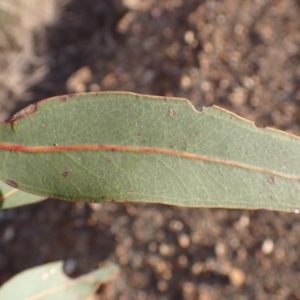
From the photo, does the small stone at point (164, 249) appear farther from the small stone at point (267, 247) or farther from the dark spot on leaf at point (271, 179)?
the dark spot on leaf at point (271, 179)

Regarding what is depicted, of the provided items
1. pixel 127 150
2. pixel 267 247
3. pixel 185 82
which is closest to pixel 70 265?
pixel 267 247

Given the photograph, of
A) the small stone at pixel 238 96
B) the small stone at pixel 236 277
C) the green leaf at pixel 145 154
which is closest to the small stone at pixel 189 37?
the small stone at pixel 238 96

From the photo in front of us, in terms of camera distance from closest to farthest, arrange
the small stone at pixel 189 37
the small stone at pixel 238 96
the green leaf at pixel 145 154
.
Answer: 1. the green leaf at pixel 145 154
2. the small stone at pixel 238 96
3. the small stone at pixel 189 37

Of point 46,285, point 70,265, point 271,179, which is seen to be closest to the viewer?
point 271,179

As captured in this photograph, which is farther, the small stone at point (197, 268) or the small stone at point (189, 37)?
the small stone at point (189, 37)

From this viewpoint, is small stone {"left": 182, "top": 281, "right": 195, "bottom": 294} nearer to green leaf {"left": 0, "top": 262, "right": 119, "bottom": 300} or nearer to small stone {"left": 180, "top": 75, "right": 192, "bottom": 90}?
green leaf {"left": 0, "top": 262, "right": 119, "bottom": 300}

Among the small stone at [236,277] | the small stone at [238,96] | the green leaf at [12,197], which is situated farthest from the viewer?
the small stone at [238,96]

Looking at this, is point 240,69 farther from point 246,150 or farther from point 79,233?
point 246,150

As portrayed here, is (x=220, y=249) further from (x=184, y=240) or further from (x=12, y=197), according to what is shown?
(x=12, y=197)
